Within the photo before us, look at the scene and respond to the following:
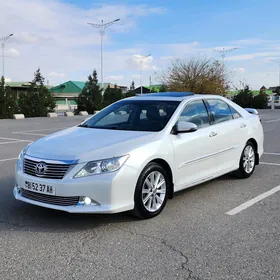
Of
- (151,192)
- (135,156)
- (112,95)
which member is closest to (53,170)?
(135,156)

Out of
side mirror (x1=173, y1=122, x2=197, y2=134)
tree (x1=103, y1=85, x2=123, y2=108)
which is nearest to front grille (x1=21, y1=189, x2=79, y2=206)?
side mirror (x1=173, y1=122, x2=197, y2=134)

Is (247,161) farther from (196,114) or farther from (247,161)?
(196,114)

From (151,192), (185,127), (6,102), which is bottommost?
(151,192)

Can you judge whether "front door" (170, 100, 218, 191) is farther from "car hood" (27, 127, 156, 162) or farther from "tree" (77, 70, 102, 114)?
"tree" (77, 70, 102, 114)

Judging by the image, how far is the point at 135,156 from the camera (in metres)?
4.51

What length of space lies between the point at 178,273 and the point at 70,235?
1.43m

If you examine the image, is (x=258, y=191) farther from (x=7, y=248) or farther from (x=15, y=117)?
(x=15, y=117)

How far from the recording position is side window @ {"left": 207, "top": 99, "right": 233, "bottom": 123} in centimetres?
620

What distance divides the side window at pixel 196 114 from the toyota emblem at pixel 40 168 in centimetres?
208

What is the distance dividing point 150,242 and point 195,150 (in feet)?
5.99

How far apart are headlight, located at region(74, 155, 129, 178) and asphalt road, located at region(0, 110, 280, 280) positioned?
0.68 meters

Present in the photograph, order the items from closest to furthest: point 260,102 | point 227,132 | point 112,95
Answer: point 227,132 → point 112,95 → point 260,102

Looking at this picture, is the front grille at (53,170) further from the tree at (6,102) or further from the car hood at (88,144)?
the tree at (6,102)

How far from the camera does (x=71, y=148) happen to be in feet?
15.0
